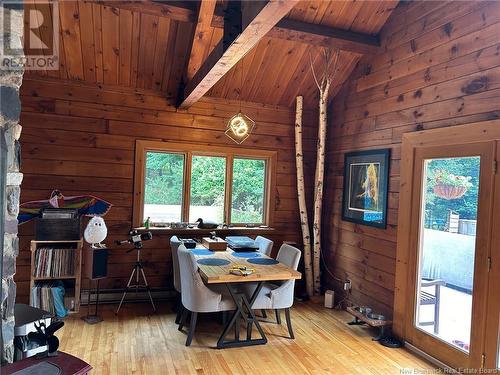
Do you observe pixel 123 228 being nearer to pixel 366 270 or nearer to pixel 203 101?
pixel 203 101

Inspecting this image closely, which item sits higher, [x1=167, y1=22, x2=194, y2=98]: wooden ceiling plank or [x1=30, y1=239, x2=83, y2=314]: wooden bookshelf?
[x1=167, y1=22, x2=194, y2=98]: wooden ceiling plank

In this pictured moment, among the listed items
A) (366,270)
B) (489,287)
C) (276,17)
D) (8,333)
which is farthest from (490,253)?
(8,333)

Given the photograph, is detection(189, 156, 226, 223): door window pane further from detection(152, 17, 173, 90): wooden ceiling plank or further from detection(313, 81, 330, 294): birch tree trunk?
detection(313, 81, 330, 294): birch tree trunk

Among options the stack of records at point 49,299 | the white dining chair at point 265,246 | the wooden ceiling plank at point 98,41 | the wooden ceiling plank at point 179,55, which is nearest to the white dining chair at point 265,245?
the white dining chair at point 265,246

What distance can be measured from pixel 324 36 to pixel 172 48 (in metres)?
1.69

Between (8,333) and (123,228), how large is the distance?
2.54 m

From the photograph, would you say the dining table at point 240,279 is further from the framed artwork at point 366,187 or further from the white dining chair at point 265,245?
the framed artwork at point 366,187

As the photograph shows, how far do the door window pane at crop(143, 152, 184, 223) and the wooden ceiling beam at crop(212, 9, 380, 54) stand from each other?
2026 mm

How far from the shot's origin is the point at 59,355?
1.94 metres

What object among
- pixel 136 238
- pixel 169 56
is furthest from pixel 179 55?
pixel 136 238

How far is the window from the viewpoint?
4.58 metres

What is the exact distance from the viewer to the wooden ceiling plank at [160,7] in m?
3.20

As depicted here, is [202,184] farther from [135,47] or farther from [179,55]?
[135,47]

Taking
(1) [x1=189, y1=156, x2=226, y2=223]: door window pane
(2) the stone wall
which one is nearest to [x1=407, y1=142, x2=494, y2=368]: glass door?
(1) [x1=189, y1=156, x2=226, y2=223]: door window pane
